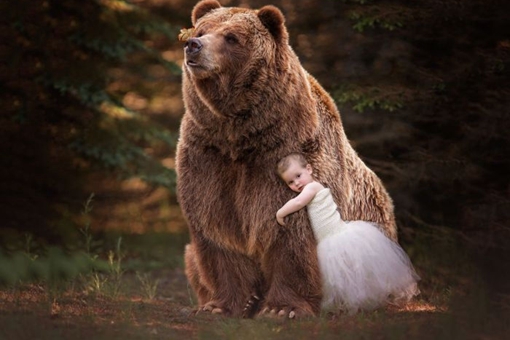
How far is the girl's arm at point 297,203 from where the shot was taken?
5562mm

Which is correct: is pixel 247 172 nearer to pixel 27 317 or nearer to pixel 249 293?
pixel 249 293

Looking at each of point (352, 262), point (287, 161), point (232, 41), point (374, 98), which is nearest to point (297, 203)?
point (287, 161)

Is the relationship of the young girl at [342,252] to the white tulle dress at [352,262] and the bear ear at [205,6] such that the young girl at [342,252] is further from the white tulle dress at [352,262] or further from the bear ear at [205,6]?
the bear ear at [205,6]

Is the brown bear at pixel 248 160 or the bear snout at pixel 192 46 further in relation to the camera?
the brown bear at pixel 248 160

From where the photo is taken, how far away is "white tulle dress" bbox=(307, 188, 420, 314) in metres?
5.68

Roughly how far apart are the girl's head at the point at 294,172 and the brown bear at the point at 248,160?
0.19 ft

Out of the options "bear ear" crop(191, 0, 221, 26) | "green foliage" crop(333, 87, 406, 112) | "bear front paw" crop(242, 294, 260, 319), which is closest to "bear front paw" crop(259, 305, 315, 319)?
"bear front paw" crop(242, 294, 260, 319)

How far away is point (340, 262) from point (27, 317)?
219 centimetres

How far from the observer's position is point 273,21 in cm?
576

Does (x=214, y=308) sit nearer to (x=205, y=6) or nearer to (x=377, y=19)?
(x=205, y=6)

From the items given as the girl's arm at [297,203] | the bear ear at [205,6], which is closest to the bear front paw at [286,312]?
the girl's arm at [297,203]

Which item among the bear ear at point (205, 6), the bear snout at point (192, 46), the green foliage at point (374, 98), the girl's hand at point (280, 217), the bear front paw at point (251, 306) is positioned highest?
the bear ear at point (205, 6)

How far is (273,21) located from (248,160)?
103 centimetres

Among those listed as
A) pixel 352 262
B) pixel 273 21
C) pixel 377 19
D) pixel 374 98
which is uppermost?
pixel 273 21
